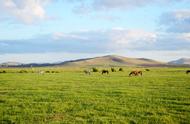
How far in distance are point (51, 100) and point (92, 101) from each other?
8.63 feet

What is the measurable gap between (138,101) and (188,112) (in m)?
4.35

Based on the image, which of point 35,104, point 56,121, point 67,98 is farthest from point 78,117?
point 67,98

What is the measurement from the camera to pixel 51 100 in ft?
73.7

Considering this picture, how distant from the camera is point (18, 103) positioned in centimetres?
2147

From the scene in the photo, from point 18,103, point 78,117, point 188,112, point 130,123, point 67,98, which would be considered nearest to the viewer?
point 130,123

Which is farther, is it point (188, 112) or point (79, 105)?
point (79, 105)

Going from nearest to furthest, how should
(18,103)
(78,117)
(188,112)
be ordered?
(78,117), (188,112), (18,103)

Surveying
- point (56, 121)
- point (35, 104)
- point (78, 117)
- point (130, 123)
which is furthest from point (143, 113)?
point (35, 104)

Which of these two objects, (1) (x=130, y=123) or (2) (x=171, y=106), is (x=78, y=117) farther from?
(2) (x=171, y=106)

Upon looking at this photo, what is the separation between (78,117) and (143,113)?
3255 millimetres

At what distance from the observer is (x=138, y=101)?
21844mm

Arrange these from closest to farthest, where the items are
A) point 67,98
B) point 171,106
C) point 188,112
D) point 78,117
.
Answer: point 78,117 → point 188,112 → point 171,106 → point 67,98

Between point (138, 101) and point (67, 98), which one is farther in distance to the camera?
point (67, 98)

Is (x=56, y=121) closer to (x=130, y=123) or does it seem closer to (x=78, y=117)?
(x=78, y=117)
